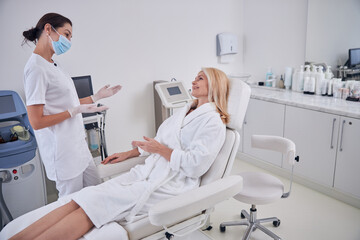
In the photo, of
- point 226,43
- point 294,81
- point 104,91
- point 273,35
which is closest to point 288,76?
point 294,81

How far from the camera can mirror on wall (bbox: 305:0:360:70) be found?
2701mm

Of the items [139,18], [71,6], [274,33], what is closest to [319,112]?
[274,33]

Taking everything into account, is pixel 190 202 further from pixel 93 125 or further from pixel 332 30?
pixel 332 30

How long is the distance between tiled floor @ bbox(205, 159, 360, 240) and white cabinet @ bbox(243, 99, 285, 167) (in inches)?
17.5

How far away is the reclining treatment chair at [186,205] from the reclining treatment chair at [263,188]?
0.95 feet

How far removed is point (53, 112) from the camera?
5.59 ft

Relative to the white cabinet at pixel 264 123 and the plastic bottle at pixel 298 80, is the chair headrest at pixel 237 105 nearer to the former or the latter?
the white cabinet at pixel 264 123

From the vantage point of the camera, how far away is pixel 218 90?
1.75 m

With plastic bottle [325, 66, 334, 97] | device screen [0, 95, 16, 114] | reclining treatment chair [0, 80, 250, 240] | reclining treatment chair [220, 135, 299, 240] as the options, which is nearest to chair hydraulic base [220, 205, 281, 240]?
reclining treatment chair [220, 135, 299, 240]

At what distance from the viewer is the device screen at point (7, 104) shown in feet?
6.56

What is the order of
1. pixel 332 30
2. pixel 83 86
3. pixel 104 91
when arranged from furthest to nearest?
pixel 332 30 < pixel 83 86 < pixel 104 91

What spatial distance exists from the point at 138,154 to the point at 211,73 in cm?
68

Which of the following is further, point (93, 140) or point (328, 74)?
point (328, 74)

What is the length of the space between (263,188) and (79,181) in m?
1.12
